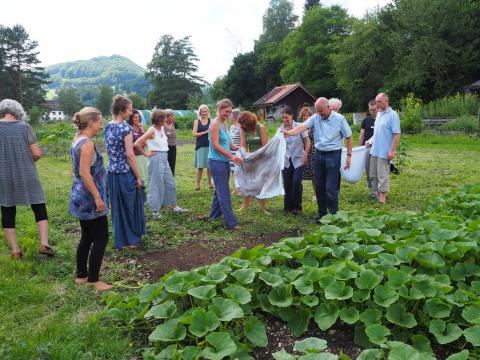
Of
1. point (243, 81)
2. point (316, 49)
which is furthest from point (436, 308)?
point (243, 81)

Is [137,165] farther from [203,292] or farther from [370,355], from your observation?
[370,355]

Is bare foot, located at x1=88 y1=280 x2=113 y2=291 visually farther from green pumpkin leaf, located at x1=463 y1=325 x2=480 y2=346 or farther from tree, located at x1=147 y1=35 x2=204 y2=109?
tree, located at x1=147 y1=35 x2=204 y2=109

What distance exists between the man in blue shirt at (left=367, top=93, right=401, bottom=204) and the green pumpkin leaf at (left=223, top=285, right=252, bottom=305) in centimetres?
467

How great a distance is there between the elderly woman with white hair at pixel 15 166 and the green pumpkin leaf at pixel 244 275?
2624 millimetres

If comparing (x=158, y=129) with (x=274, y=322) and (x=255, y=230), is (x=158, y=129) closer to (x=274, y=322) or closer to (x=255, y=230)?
(x=255, y=230)

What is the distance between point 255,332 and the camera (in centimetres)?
262

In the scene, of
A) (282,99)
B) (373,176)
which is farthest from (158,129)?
(282,99)

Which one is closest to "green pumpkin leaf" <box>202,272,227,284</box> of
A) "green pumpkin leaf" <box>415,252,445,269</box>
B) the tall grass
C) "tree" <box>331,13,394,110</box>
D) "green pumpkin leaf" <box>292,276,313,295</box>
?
"green pumpkin leaf" <box>292,276,313,295</box>

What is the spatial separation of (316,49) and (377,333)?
49032mm

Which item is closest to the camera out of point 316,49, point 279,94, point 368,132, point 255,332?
point 255,332

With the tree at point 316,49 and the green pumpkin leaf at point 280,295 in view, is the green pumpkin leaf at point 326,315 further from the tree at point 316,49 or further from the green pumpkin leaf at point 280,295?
the tree at point 316,49

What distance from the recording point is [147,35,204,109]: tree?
67.8 meters

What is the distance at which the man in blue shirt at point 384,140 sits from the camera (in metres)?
6.58

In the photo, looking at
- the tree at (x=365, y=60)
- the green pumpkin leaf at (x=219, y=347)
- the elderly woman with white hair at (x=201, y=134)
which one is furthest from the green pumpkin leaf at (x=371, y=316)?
the tree at (x=365, y=60)
